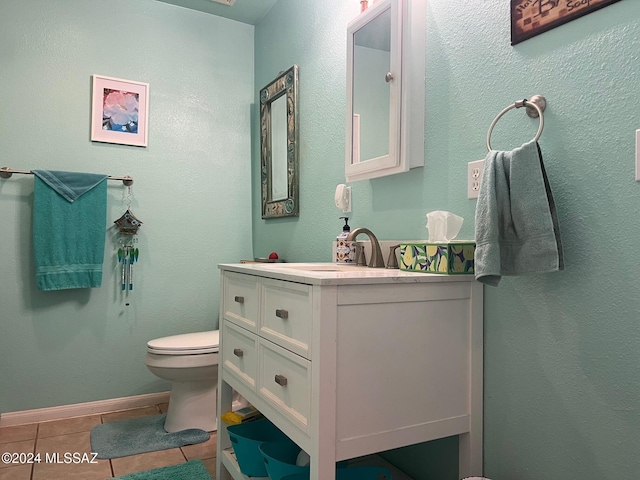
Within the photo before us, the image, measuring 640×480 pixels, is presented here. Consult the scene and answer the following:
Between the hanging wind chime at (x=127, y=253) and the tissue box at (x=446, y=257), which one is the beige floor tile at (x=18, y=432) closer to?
the hanging wind chime at (x=127, y=253)

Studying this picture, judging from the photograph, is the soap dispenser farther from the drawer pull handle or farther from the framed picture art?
the framed picture art

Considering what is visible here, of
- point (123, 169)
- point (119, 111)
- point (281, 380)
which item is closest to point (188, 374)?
point (281, 380)

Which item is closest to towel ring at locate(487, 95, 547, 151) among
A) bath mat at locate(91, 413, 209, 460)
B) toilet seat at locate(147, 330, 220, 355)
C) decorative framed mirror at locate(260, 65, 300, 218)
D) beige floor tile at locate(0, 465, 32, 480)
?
decorative framed mirror at locate(260, 65, 300, 218)

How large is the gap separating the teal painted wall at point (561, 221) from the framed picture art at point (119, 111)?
1.69m

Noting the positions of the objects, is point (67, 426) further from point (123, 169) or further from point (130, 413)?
point (123, 169)

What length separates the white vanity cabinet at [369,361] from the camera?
3.53 ft

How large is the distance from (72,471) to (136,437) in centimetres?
34

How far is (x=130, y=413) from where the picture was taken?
2525mm

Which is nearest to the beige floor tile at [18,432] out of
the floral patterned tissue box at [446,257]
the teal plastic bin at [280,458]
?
the teal plastic bin at [280,458]

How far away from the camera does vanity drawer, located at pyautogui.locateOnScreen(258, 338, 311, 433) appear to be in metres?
1.13

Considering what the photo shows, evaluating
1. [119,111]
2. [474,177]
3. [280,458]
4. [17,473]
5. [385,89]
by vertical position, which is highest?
[119,111]

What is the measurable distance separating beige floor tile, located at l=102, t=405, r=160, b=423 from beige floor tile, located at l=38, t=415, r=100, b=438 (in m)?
0.05

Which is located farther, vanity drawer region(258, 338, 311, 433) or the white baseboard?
the white baseboard

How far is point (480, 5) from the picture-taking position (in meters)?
1.31
